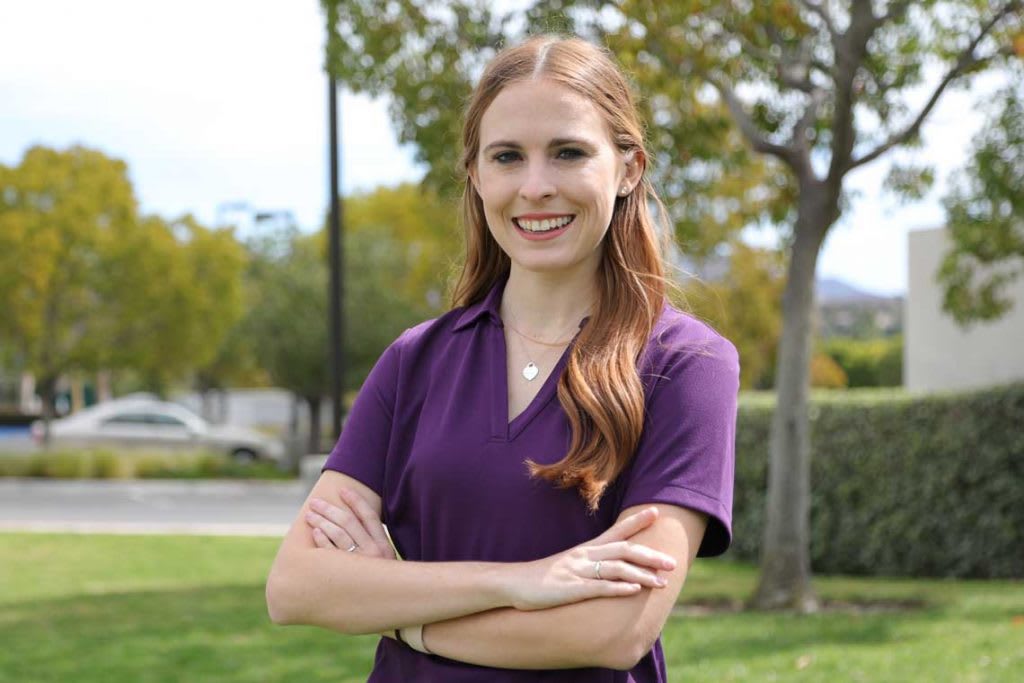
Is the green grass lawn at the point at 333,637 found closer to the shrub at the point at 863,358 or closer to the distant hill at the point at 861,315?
the shrub at the point at 863,358

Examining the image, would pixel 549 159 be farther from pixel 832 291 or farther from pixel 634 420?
pixel 832 291

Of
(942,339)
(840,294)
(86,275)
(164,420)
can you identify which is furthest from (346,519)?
(840,294)

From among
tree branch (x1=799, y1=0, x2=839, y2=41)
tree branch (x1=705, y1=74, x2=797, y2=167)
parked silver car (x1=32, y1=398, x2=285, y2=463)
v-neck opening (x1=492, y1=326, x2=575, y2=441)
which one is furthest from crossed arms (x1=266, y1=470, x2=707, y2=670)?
parked silver car (x1=32, y1=398, x2=285, y2=463)

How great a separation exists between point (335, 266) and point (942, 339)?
9.62 meters

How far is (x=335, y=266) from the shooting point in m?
12.8

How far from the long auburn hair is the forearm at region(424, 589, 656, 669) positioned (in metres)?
0.19

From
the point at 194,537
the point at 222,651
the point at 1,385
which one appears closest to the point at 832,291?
the point at 1,385

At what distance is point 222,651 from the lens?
8562mm

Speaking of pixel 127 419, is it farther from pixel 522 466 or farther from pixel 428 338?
pixel 522 466

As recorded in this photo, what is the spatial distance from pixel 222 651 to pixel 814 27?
20.8 feet

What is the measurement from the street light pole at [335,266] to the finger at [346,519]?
9.39 m

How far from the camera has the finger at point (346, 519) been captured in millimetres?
2551

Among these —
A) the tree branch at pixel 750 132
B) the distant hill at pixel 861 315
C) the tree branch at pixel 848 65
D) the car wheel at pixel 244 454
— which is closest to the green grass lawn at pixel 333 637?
the tree branch at pixel 750 132

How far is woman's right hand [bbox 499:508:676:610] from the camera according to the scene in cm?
230
